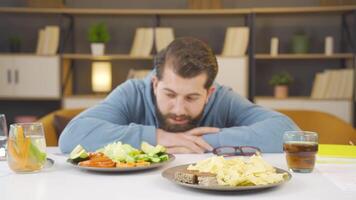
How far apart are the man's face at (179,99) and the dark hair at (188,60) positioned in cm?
2

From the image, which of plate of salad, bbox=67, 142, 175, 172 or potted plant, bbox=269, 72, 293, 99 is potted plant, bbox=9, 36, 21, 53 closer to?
potted plant, bbox=269, 72, 293, 99

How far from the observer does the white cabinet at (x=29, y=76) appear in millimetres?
4301

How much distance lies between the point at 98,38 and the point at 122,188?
3276 mm

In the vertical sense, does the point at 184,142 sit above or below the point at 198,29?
below

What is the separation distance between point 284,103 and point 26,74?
2267 millimetres

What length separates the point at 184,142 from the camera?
1729 mm

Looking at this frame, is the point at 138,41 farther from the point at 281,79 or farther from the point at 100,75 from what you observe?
the point at 281,79

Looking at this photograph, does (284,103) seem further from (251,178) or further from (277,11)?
(251,178)

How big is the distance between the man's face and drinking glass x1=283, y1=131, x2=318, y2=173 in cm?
53

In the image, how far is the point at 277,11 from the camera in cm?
412

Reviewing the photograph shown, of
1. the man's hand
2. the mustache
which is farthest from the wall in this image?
the man's hand

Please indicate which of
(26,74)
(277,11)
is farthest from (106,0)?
(277,11)

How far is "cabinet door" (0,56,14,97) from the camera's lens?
430 cm

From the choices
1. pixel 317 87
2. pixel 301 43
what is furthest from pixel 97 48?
pixel 317 87
